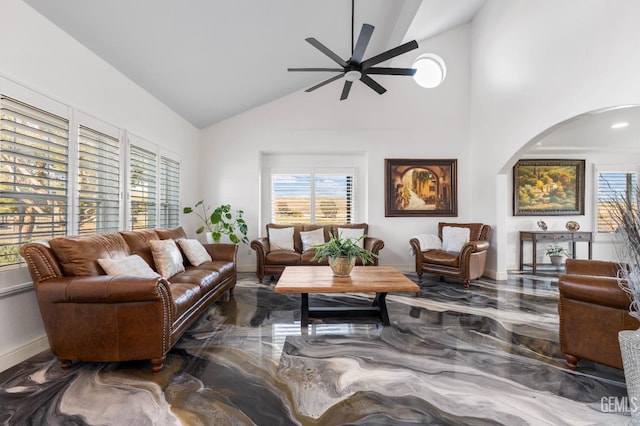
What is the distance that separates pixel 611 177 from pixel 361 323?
643 cm

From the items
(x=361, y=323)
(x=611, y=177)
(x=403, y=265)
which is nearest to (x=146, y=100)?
(x=361, y=323)

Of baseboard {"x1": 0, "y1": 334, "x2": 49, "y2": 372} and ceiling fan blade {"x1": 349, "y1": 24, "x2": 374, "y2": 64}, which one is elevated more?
ceiling fan blade {"x1": 349, "y1": 24, "x2": 374, "y2": 64}

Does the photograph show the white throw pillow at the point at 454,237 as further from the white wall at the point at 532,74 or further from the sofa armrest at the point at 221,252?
the sofa armrest at the point at 221,252

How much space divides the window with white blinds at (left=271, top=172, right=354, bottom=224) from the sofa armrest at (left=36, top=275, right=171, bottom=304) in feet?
12.7

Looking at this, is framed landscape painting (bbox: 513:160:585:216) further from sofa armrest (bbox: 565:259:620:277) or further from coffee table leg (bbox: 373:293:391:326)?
coffee table leg (bbox: 373:293:391:326)

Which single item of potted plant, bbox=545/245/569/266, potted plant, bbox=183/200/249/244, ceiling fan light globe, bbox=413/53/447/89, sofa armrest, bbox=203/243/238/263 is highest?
ceiling fan light globe, bbox=413/53/447/89

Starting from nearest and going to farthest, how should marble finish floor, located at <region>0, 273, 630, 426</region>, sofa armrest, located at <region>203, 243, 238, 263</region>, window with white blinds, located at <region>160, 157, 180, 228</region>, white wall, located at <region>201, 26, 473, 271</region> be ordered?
marble finish floor, located at <region>0, 273, 630, 426</region> → sofa armrest, located at <region>203, 243, 238, 263</region> → window with white blinds, located at <region>160, 157, 180, 228</region> → white wall, located at <region>201, 26, 473, 271</region>

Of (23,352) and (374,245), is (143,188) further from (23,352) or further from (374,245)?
(374,245)

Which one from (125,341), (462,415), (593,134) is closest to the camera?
(462,415)

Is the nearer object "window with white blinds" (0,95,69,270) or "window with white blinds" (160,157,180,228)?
"window with white blinds" (0,95,69,270)

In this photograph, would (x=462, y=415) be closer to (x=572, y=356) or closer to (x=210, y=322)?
(x=572, y=356)

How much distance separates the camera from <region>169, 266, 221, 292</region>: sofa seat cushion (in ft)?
9.35

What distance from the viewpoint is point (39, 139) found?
2.35 m

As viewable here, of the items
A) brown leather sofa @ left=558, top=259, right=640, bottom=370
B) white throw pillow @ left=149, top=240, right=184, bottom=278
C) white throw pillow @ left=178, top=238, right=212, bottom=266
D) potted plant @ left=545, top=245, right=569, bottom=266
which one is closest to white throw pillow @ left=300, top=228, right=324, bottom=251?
white throw pillow @ left=178, top=238, right=212, bottom=266
